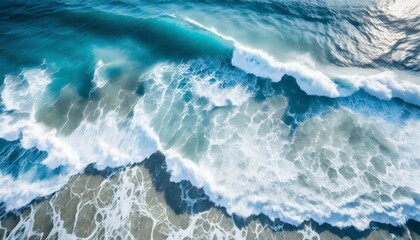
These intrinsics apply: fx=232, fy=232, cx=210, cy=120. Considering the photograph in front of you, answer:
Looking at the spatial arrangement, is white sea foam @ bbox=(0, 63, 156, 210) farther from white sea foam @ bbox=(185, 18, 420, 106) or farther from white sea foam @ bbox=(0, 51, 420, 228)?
white sea foam @ bbox=(185, 18, 420, 106)

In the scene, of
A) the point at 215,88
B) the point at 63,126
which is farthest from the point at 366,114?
the point at 63,126

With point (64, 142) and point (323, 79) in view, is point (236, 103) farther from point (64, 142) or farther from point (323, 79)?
point (64, 142)

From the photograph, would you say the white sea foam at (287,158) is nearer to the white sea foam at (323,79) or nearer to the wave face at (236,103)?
the wave face at (236,103)

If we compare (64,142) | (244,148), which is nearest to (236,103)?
(244,148)

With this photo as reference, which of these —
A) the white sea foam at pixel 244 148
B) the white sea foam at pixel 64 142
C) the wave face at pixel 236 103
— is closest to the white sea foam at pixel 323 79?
the wave face at pixel 236 103

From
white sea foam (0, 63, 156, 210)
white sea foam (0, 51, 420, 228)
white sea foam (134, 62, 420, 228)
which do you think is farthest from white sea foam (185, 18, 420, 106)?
white sea foam (0, 63, 156, 210)

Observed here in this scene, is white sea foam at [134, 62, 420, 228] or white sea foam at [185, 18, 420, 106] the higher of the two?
white sea foam at [185, 18, 420, 106]

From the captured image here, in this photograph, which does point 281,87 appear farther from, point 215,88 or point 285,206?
point 285,206

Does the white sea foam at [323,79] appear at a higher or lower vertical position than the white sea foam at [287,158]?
higher
